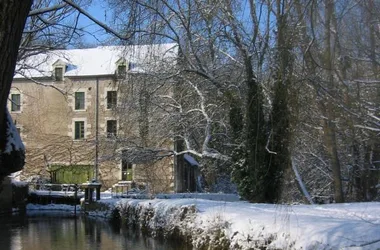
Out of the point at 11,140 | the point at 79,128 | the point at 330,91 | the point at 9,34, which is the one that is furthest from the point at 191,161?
the point at 9,34

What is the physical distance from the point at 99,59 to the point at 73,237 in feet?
89.9

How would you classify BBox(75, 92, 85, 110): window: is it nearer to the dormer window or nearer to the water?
the dormer window

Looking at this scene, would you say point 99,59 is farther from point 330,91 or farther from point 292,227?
point 292,227

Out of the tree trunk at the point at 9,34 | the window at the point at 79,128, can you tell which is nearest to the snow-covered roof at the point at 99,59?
the window at the point at 79,128

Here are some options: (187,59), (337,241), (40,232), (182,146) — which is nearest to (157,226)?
(40,232)

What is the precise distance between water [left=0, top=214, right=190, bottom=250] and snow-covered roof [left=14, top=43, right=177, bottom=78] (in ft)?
16.4

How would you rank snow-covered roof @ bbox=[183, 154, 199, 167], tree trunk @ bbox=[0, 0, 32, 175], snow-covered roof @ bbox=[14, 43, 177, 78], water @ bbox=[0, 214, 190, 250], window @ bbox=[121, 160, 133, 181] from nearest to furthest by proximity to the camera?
tree trunk @ bbox=[0, 0, 32, 175] < water @ bbox=[0, 214, 190, 250] < snow-covered roof @ bbox=[14, 43, 177, 78] < window @ bbox=[121, 160, 133, 181] < snow-covered roof @ bbox=[183, 154, 199, 167]

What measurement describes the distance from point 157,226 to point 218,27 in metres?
7.73

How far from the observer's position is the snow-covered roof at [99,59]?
46.9 ft

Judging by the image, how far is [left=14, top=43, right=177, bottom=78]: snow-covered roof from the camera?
1430 cm

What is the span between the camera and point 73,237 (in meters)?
16.0

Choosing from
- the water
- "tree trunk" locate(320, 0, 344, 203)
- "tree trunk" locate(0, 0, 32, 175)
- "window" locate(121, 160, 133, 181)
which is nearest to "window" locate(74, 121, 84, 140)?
"window" locate(121, 160, 133, 181)

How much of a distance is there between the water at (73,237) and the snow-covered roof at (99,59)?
16.4 feet

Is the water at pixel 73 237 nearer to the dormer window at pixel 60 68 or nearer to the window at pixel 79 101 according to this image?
the window at pixel 79 101
